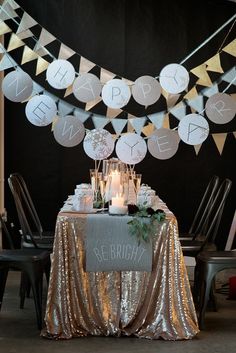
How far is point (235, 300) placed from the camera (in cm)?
496

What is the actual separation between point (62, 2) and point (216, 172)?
2.15 m

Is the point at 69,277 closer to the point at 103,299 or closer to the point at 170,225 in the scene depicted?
the point at 103,299

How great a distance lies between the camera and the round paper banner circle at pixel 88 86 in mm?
5273

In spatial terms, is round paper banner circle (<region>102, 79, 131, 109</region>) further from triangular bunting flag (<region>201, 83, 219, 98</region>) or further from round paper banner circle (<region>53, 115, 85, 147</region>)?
triangular bunting flag (<region>201, 83, 219, 98</region>)

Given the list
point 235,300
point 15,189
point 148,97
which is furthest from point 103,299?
point 148,97

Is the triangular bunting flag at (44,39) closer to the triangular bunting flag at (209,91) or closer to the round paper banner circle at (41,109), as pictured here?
the round paper banner circle at (41,109)

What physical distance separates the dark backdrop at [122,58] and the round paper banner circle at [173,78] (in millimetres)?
1049

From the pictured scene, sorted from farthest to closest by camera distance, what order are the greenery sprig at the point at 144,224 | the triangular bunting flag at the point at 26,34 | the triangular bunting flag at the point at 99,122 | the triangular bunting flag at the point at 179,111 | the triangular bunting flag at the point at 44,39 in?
1. the triangular bunting flag at the point at 179,111
2. the triangular bunting flag at the point at 99,122
3. the triangular bunting flag at the point at 44,39
4. the triangular bunting flag at the point at 26,34
5. the greenery sprig at the point at 144,224

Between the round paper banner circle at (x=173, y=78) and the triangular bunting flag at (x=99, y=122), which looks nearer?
the round paper banner circle at (x=173, y=78)

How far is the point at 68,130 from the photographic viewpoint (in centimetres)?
527

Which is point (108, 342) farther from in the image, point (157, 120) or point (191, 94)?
point (191, 94)

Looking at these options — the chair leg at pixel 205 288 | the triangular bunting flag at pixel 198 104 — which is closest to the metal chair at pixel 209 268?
the chair leg at pixel 205 288

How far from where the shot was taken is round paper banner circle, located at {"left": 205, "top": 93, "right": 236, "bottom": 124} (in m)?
5.18

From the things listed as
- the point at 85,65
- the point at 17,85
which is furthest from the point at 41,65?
the point at 85,65
